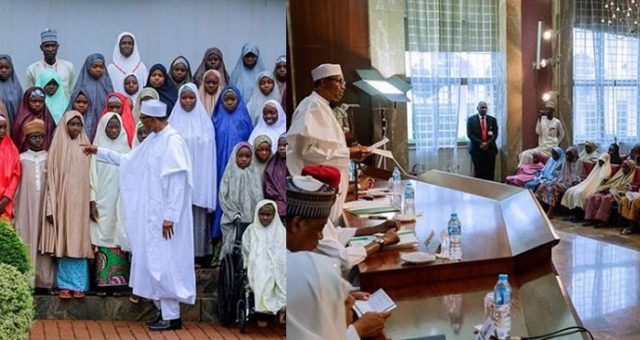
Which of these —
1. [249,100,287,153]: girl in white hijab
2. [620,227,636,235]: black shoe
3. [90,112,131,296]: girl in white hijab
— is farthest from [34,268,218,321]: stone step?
[620,227,636,235]: black shoe

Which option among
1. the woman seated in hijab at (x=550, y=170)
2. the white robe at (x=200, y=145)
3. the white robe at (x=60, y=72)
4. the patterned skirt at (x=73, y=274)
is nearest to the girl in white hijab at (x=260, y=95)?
the white robe at (x=200, y=145)

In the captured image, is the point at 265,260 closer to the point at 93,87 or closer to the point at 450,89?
the point at 93,87

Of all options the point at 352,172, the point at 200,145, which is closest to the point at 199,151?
the point at 200,145

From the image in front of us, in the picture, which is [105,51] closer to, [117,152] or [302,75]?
[117,152]

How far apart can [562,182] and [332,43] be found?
441 mm

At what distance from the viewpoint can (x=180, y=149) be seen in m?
2.33

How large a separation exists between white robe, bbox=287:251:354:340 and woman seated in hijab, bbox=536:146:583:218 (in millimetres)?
354

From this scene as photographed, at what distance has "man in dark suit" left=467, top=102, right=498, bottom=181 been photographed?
1027 millimetres

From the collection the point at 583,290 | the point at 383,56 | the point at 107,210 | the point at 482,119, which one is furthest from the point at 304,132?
the point at 107,210

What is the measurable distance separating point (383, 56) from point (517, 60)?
211 mm

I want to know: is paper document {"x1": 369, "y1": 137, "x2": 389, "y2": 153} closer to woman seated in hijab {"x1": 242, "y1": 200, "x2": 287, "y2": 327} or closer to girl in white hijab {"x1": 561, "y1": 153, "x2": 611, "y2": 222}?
girl in white hijab {"x1": 561, "y1": 153, "x2": 611, "y2": 222}

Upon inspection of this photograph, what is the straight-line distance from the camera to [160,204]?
92.0 inches

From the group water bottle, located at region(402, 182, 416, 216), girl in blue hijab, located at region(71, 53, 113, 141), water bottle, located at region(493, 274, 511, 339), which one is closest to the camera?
water bottle, located at region(493, 274, 511, 339)

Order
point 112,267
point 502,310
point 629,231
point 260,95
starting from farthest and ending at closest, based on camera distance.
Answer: point 112,267 < point 260,95 < point 629,231 < point 502,310
